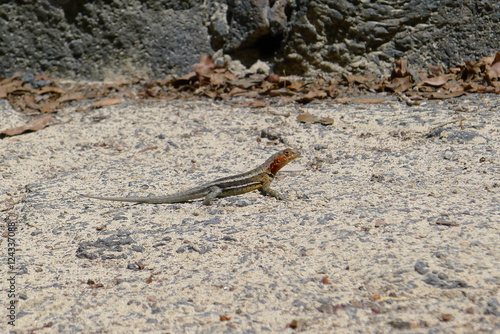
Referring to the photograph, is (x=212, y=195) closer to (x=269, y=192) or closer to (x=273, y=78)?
(x=269, y=192)

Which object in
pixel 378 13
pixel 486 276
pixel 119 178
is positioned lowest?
pixel 119 178

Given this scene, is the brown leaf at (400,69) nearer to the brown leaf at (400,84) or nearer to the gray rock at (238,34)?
the brown leaf at (400,84)

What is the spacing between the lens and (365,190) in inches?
162

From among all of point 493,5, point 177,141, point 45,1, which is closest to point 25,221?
point 177,141

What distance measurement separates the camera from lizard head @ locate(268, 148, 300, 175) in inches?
182

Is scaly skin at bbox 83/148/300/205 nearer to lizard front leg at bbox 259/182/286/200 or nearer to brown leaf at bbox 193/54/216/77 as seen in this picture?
lizard front leg at bbox 259/182/286/200

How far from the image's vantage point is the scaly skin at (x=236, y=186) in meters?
4.22

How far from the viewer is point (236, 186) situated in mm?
4438

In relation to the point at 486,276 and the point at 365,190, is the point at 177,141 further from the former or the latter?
the point at 486,276

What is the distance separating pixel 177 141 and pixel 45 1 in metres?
3.11

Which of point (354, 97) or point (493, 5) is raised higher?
point (493, 5)

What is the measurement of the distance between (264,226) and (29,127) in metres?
3.34

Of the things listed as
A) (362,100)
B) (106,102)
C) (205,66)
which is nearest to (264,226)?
(362,100)

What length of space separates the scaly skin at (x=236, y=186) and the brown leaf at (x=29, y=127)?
6.65 ft
